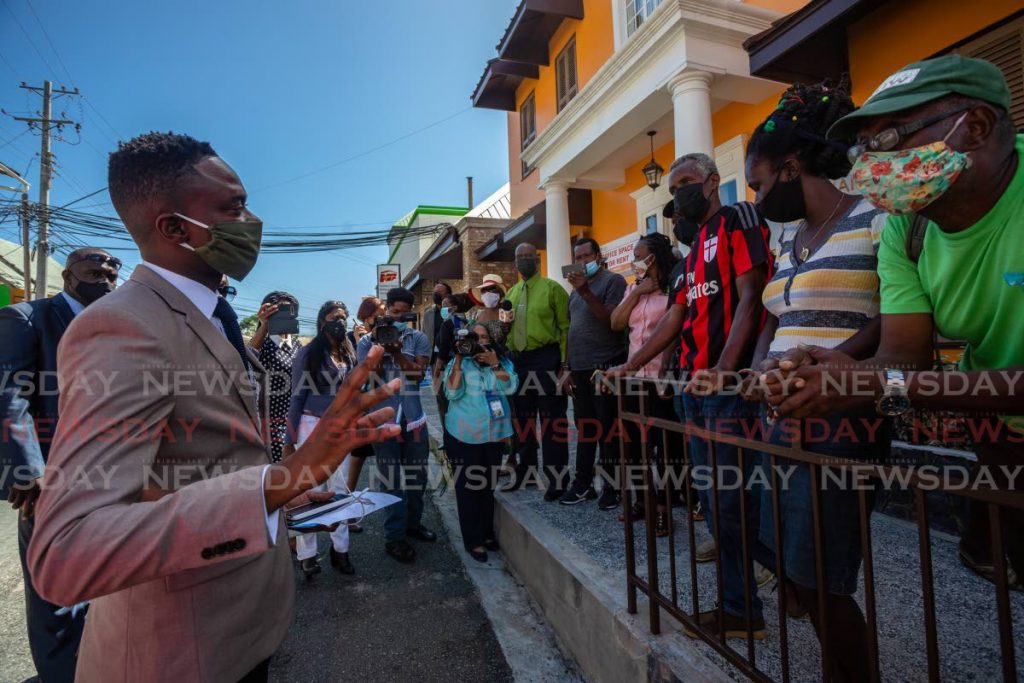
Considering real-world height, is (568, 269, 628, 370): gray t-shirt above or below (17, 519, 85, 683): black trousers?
above

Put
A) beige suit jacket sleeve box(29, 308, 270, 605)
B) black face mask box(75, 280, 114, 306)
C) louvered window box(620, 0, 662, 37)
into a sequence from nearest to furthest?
1. beige suit jacket sleeve box(29, 308, 270, 605)
2. black face mask box(75, 280, 114, 306)
3. louvered window box(620, 0, 662, 37)

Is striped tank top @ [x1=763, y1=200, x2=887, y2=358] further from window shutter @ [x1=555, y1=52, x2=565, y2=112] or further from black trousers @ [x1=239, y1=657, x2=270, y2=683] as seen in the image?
window shutter @ [x1=555, y1=52, x2=565, y2=112]

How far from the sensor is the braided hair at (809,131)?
182 centimetres

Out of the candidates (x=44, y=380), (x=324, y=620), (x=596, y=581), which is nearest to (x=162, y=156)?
(x=44, y=380)

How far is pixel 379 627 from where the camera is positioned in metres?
2.94

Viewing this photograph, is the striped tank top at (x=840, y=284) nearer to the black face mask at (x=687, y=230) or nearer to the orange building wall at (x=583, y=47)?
the black face mask at (x=687, y=230)

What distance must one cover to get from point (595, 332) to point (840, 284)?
7.57ft

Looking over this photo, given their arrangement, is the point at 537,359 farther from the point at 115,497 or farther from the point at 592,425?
the point at 115,497

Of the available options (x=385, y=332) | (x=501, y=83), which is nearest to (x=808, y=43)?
(x=385, y=332)

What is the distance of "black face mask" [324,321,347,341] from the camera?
390cm

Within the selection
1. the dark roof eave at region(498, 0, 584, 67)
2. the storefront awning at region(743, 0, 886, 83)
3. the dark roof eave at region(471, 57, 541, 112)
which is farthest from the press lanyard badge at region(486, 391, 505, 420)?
the dark roof eave at region(471, 57, 541, 112)

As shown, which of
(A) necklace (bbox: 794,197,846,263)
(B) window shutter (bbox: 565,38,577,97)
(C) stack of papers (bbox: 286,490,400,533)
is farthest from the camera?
(B) window shutter (bbox: 565,38,577,97)

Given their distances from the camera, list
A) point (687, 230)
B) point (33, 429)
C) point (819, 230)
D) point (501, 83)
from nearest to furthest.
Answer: point (819, 230)
point (33, 429)
point (687, 230)
point (501, 83)

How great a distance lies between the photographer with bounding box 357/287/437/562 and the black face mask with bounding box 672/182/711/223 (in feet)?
6.91
